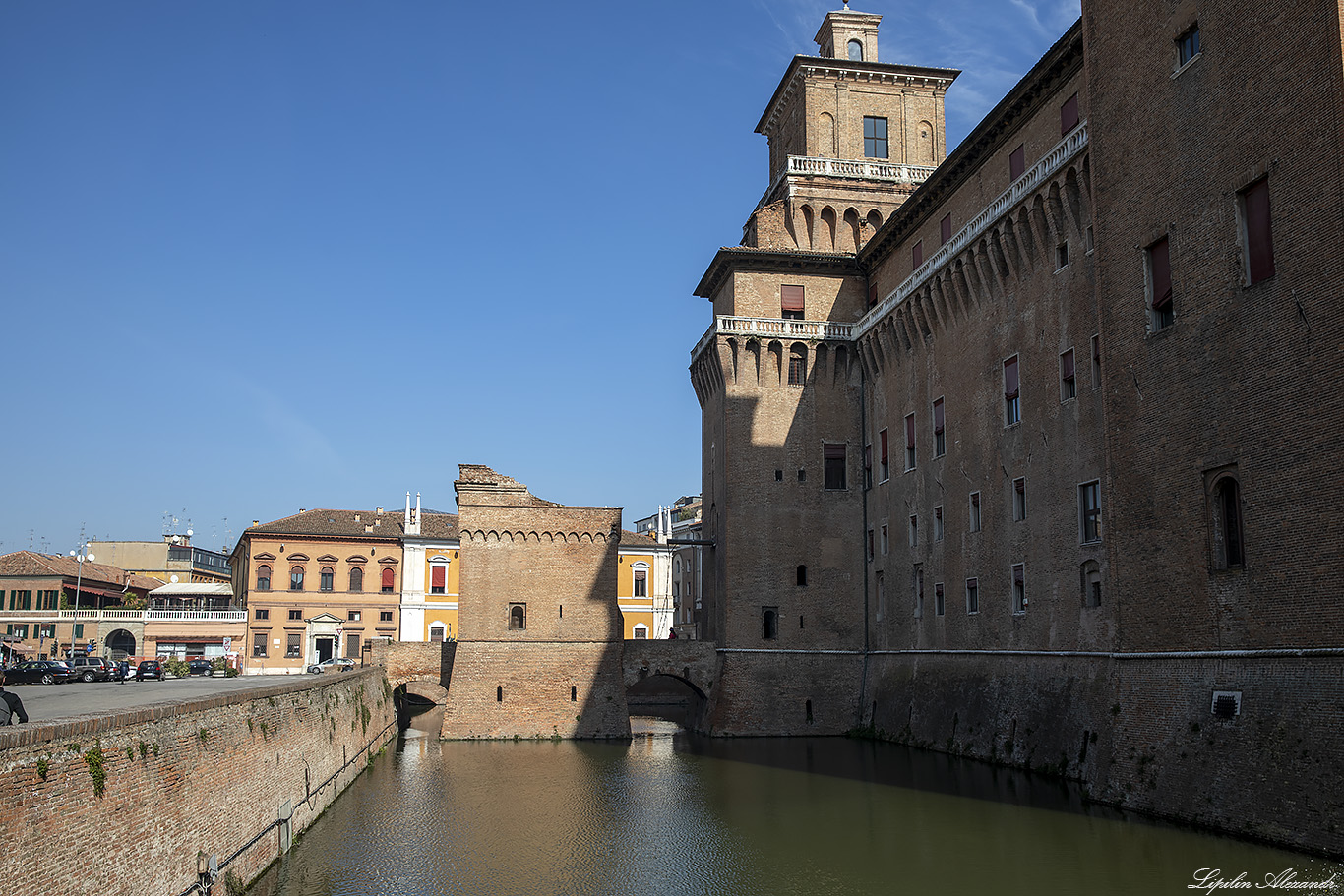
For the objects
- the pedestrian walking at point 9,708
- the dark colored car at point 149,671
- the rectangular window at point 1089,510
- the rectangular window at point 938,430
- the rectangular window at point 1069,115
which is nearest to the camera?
the pedestrian walking at point 9,708

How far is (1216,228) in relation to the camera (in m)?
18.8

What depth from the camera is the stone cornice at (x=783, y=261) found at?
40.0 metres

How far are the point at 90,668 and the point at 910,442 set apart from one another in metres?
30.4

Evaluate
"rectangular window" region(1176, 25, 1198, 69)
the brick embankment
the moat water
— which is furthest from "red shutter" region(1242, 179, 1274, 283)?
the brick embankment

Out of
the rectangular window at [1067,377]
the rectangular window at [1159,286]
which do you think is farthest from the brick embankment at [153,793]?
the rectangular window at [1067,377]

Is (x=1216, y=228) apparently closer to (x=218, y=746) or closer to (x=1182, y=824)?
(x=1182, y=824)

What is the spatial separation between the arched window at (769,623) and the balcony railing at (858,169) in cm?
1700

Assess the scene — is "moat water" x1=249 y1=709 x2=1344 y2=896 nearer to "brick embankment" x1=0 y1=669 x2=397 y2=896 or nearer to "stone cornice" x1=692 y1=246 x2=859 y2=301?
"brick embankment" x1=0 y1=669 x2=397 y2=896

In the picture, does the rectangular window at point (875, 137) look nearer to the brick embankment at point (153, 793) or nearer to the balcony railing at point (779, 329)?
the balcony railing at point (779, 329)

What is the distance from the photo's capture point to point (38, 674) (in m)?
36.1

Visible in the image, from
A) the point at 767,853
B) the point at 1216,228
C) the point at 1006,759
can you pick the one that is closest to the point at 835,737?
the point at 1006,759

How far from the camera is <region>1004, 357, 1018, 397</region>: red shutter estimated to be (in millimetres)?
29797

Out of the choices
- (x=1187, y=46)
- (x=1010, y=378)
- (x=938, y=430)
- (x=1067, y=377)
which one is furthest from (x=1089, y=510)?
(x=1187, y=46)

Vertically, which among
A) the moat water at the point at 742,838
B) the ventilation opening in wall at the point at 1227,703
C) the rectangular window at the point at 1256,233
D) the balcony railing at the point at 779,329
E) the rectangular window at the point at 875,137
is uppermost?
the rectangular window at the point at 875,137
